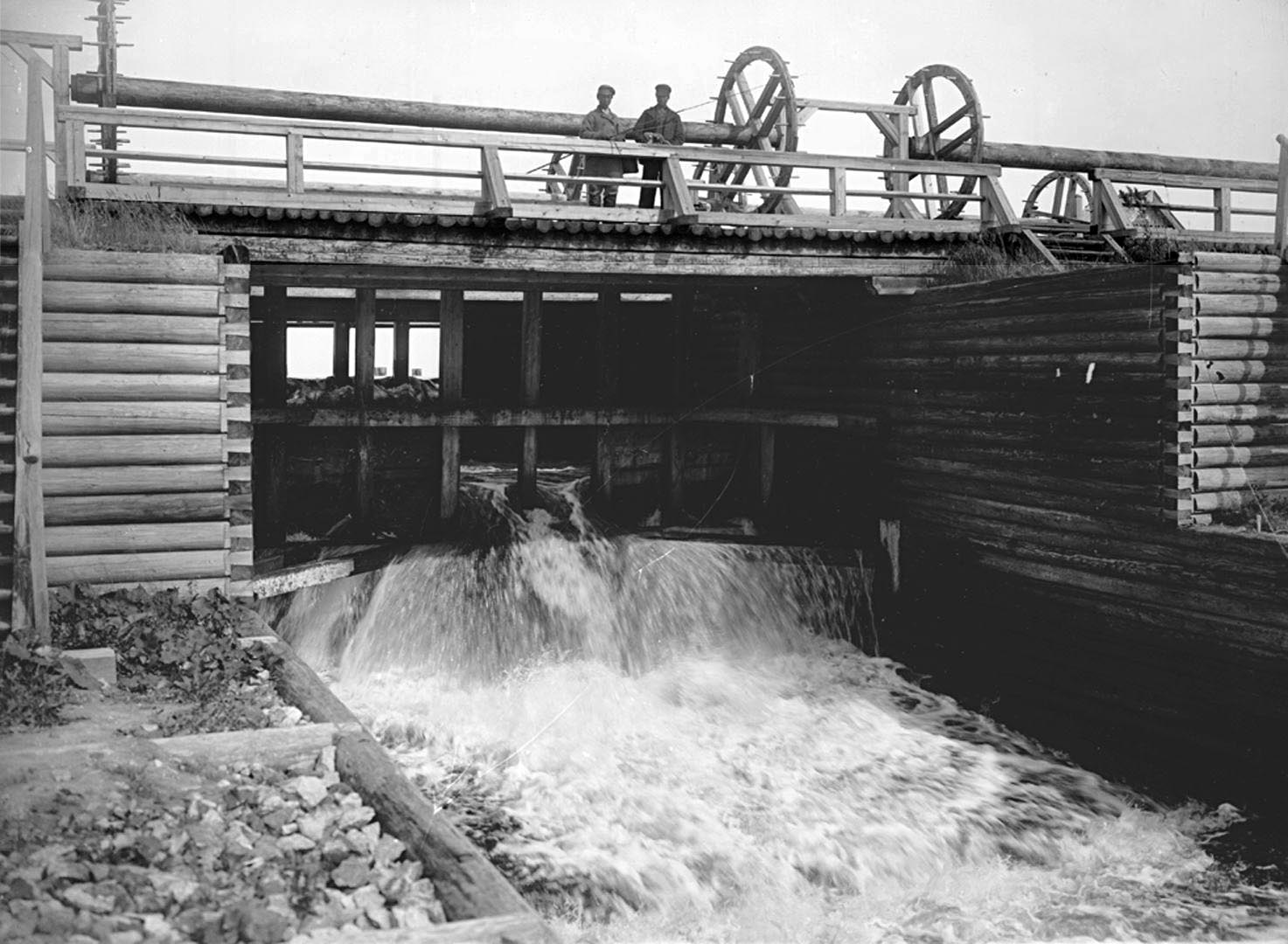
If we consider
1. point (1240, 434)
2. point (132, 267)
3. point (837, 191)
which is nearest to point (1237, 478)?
point (1240, 434)

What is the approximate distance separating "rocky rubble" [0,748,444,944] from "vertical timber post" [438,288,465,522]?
7105 millimetres

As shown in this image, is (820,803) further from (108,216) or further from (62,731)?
(108,216)

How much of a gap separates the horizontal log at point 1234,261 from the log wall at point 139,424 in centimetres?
719

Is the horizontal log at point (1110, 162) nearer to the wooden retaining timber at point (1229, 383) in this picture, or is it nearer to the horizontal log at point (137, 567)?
the wooden retaining timber at point (1229, 383)

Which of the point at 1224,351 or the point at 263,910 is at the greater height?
the point at 1224,351

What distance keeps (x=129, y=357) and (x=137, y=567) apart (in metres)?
1.42

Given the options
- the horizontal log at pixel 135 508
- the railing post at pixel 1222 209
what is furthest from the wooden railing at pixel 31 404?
the railing post at pixel 1222 209

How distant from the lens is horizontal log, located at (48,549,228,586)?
7.84 meters

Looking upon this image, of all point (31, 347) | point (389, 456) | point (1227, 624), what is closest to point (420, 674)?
point (389, 456)

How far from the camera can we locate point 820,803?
8703 mm

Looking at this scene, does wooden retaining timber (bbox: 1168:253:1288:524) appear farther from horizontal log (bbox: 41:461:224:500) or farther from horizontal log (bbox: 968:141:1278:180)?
horizontal log (bbox: 41:461:224:500)

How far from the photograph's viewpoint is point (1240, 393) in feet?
30.7

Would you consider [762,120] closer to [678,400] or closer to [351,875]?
[678,400]

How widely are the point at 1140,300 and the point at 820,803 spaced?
4.59 meters
